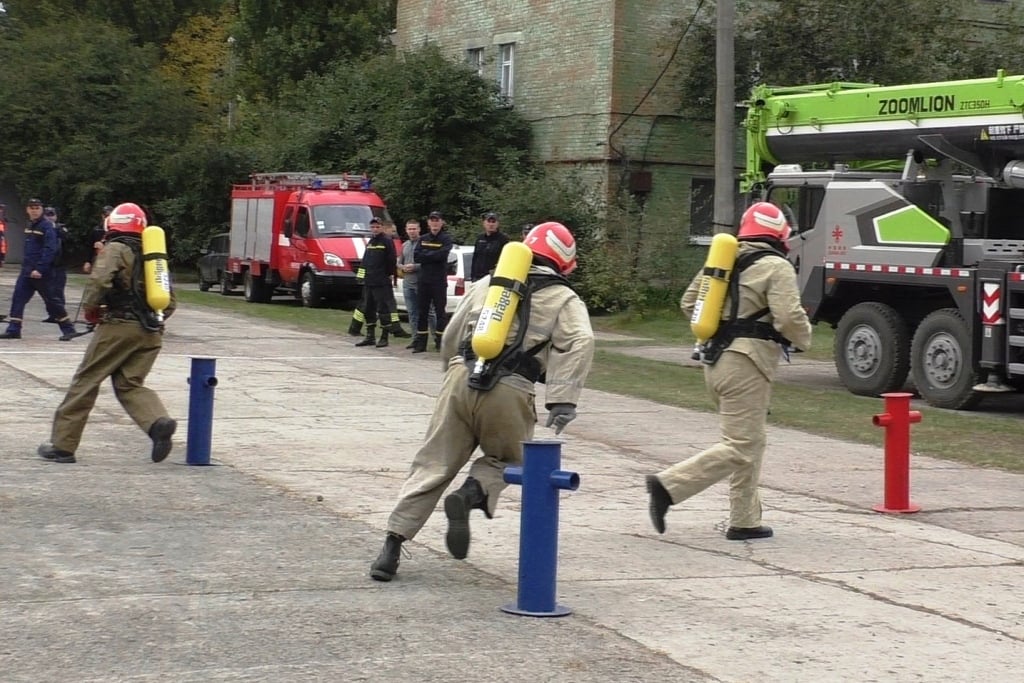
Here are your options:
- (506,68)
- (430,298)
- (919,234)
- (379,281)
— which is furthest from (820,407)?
(506,68)

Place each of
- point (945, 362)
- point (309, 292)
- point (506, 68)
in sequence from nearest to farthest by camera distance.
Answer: point (945, 362) → point (309, 292) → point (506, 68)

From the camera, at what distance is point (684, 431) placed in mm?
13266

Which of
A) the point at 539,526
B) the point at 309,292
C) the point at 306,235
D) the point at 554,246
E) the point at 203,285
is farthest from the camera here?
the point at 203,285

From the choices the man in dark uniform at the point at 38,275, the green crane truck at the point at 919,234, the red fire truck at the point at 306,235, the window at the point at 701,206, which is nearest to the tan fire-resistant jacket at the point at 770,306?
the green crane truck at the point at 919,234

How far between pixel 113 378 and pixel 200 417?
630 mm

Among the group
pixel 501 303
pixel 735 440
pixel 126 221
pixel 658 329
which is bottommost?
pixel 735 440

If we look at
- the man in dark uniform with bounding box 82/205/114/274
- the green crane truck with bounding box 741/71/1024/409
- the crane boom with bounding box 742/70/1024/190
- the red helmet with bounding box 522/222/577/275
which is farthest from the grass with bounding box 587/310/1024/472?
the red helmet with bounding box 522/222/577/275

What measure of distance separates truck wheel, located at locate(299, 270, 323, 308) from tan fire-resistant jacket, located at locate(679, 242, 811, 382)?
70.0 ft

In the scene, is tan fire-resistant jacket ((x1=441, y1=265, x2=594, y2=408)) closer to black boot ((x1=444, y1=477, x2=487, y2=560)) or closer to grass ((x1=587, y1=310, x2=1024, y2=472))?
black boot ((x1=444, y1=477, x2=487, y2=560))

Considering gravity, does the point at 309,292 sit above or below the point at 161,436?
above

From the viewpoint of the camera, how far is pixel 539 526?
6312mm

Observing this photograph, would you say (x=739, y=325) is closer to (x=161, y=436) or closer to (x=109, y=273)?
(x=161, y=436)

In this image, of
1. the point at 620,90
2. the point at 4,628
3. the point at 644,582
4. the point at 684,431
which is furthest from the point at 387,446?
the point at 620,90

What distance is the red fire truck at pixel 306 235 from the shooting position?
28828mm
